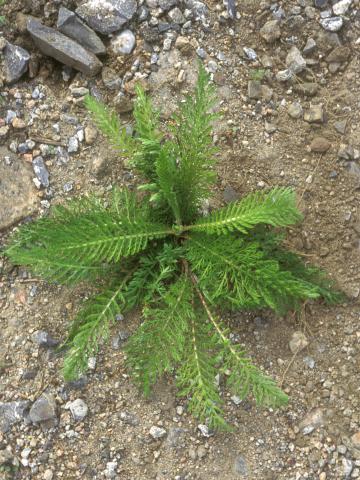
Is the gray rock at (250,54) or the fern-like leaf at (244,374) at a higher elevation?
the gray rock at (250,54)

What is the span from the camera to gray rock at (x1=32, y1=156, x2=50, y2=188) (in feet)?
10.4

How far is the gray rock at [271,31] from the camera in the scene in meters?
3.30

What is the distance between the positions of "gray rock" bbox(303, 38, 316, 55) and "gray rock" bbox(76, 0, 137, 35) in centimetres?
102

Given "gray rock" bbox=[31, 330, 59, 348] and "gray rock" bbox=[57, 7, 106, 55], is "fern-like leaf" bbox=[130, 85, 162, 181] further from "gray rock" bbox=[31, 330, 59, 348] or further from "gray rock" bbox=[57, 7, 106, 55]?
"gray rock" bbox=[31, 330, 59, 348]

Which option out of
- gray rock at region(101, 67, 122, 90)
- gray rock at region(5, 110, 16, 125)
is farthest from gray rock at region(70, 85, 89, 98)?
gray rock at region(5, 110, 16, 125)

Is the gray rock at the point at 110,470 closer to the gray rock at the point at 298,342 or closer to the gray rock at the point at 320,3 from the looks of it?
the gray rock at the point at 298,342

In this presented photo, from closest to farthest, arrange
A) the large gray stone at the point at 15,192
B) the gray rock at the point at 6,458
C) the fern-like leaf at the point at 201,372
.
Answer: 1. the fern-like leaf at the point at 201,372
2. the gray rock at the point at 6,458
3. the large gray stone at the point at 15,192

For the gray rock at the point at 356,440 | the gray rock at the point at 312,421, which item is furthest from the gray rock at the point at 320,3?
the gray rock at the point at 356,440

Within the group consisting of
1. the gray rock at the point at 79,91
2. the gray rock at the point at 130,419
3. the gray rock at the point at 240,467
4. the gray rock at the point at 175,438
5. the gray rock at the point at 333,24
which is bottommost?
the gray rock at the point at 240,467

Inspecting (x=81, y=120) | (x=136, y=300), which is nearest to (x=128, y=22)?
(x=81, y=120)

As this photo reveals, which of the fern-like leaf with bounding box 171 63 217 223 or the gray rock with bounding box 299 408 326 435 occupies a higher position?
the fern-like leaf with bounding box 171 63 217 223

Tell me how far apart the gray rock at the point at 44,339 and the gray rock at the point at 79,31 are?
1613 mm

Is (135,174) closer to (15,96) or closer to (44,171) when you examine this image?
(44,171)

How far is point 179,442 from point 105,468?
0.40 m
